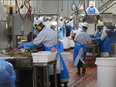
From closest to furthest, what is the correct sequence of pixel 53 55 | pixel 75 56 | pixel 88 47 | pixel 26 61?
pixel 26 61, pixel 53 55, pixel 75 56, pixel 88 47

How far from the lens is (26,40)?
6.53 meters

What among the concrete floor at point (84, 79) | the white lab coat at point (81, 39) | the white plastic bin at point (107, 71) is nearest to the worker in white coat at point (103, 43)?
the concrete floor at point (84, 79)

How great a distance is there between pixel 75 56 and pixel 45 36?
109 inches

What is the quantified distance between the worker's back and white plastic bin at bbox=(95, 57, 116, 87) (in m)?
1.12

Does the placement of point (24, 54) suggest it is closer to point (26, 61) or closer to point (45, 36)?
point (26, 61)

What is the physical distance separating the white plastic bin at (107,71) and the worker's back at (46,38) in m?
1.12

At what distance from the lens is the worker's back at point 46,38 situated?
5.57m

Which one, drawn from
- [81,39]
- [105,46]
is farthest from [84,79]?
[105,46]

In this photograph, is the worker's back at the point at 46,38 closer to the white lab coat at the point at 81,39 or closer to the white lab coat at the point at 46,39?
the white lab coat at the point at 46,39

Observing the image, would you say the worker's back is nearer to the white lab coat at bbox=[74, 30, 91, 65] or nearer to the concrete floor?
the concrete floor

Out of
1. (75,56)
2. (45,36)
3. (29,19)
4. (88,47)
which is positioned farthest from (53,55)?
(88,47)

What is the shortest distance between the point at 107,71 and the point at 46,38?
1524mm

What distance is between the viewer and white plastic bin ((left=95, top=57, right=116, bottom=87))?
5512 millimetres

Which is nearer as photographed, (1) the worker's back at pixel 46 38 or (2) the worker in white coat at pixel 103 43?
(1) the worker's back at pixel 46 38
